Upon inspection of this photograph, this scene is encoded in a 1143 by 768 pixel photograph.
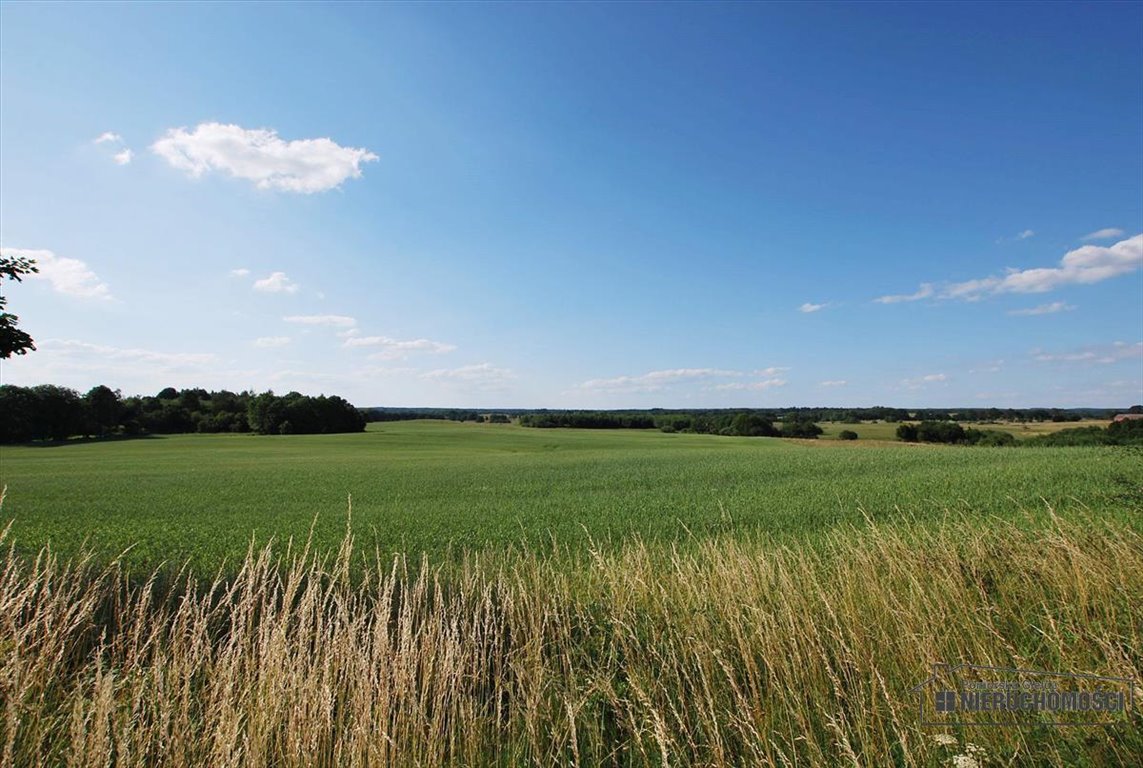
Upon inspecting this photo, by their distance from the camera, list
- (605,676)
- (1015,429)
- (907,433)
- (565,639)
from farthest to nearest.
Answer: (907,433) → (1015,429) → (565,639) → (605,676)

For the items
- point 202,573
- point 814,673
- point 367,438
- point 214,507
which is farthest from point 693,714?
point 367,438

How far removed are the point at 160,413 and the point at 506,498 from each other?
329 ft

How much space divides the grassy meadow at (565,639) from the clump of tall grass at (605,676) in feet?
0.14

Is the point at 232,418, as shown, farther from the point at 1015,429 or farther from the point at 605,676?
the point at 1015,429

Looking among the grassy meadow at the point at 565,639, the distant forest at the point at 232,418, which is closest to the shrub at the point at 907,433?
the distant forest at the point at 232,418

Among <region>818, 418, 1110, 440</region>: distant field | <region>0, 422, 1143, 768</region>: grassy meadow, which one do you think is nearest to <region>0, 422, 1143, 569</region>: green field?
<region>0, 422, 1143, 768</region>: grassy meadow

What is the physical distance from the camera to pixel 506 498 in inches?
908

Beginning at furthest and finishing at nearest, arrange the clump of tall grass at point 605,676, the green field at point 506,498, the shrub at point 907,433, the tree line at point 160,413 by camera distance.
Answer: the shrub at point 907,433
the tree line at point 160,413
the green field at point 506,498
the clump of tall grass at point 605,676

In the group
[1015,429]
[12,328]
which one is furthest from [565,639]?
[1015,429]

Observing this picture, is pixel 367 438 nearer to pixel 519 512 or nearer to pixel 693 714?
pixel 519 512

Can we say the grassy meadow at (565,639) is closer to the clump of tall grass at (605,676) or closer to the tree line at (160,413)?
the clump of tall grass at (605,676)

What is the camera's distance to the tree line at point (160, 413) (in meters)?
73.9

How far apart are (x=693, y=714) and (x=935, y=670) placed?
207 centimetres

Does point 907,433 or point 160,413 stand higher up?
point 160,413
